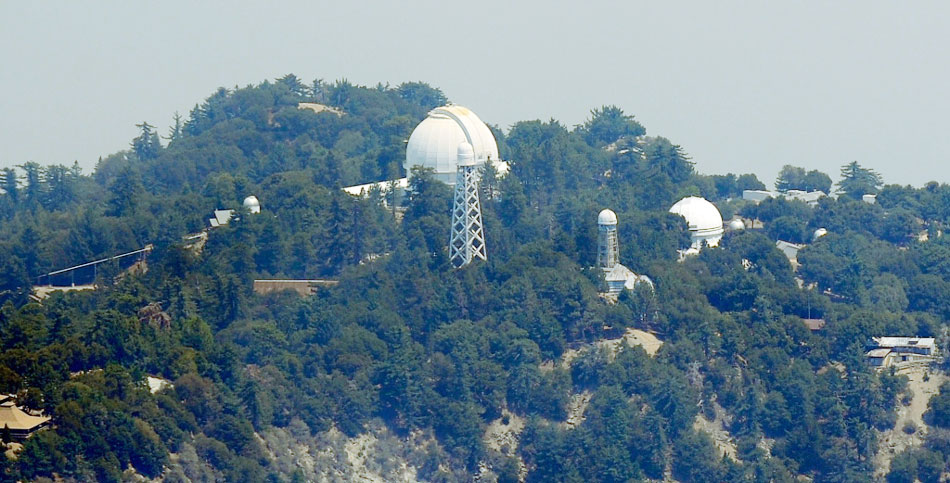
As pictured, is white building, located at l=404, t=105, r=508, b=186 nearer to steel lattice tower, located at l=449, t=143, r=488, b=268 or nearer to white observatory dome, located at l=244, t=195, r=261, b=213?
steel lattice tower, located at l=449, t=143, r=488, b=268

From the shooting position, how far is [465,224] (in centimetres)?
9556

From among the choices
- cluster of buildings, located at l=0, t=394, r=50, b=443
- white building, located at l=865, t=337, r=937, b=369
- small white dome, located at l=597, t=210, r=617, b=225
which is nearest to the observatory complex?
small white dome, located at l=597, t=210, r=617, b=225

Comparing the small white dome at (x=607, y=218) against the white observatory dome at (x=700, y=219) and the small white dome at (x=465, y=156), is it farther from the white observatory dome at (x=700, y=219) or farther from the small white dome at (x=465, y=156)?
the white observatory dome at (x=700, y=219)

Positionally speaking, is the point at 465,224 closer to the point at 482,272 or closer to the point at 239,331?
the point at 482,272

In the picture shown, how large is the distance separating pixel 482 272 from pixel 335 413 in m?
10.9

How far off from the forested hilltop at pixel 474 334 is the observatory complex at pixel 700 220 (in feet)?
2.22

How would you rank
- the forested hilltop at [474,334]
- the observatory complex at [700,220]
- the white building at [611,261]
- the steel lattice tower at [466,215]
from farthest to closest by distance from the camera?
the observatory complex at [700,220], the steel lattice tower at [466,215], the white building at [611,261], the forested hilltop at [474,334]

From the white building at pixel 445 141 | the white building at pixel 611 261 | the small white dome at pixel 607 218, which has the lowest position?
the white building at pixel 611 261

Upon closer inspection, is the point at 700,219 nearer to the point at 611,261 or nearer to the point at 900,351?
the point at 611,261

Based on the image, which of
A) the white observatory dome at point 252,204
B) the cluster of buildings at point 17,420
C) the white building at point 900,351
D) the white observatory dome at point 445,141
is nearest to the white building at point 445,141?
the white observatory dome at point 445,141

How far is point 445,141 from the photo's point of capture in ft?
341

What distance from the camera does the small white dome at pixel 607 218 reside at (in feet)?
310

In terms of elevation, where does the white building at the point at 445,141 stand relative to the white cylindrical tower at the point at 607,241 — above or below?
above

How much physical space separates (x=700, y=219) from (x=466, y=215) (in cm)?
1185
